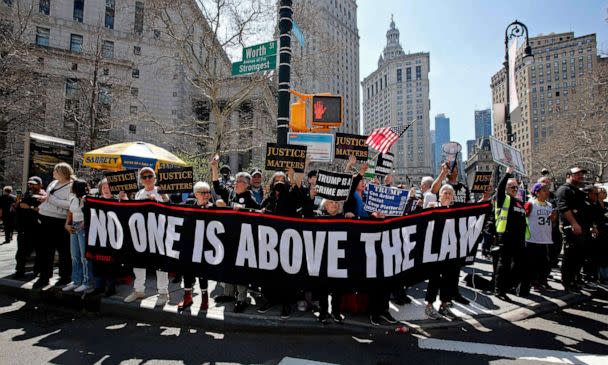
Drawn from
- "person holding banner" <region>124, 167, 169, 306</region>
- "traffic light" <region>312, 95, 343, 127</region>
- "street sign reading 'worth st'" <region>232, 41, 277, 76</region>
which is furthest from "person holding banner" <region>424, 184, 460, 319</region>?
"street sign reading 'worth st'" <region>232, 41, 277, 76</region>

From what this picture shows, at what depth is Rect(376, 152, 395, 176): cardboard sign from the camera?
8.36 m

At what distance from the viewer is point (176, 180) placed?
7.11m

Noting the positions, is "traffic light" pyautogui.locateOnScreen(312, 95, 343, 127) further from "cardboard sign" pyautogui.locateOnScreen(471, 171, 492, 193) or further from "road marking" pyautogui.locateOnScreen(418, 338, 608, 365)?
"road marking" pyautogui.locateOnScreen(418, 338, 608, 365)

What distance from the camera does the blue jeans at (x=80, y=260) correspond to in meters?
5.60

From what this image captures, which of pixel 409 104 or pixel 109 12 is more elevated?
pixel 409 104

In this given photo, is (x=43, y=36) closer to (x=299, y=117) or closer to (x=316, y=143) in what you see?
(x=299, y=117)

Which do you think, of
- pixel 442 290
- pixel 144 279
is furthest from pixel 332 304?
pixel 144 279

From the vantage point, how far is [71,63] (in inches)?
1704

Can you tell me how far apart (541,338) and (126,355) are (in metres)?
4.94

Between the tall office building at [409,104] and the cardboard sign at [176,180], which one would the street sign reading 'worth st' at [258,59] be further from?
the tall office building at [409,104]

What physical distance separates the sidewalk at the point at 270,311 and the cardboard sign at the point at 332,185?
1.71 metres

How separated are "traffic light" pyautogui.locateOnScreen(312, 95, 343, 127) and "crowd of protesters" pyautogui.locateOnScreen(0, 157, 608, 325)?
1.53 meters

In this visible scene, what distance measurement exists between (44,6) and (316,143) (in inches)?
2239

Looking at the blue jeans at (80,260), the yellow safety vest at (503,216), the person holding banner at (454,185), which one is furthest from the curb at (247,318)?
the yellow safety vest at (503,216)
